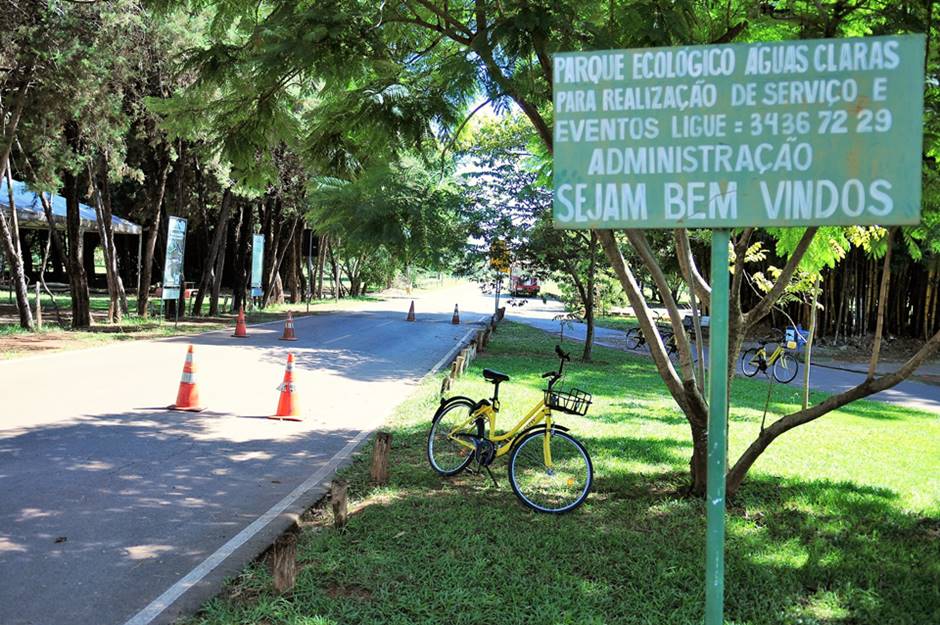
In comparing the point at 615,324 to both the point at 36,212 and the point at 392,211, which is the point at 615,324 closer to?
the point at 36,212

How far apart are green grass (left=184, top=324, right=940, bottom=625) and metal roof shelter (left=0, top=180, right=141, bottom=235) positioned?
65.9ft

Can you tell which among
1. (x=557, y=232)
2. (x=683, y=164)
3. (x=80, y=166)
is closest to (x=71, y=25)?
(x=80, y=166)

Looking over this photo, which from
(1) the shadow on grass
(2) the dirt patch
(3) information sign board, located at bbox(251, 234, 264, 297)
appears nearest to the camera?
(1) the shadow on grass

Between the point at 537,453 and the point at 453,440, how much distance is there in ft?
3.10

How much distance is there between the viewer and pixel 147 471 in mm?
6758

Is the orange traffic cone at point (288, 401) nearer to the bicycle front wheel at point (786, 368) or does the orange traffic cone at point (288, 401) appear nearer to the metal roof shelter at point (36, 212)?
the bicycle front wheel at point (786, 368)

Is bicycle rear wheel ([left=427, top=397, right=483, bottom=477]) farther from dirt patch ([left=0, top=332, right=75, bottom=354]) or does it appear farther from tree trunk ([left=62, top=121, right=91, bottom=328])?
tree trunk ([left=62, top=121, right=91, bottom=328])

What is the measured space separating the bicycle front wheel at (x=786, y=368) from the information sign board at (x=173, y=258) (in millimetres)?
16353

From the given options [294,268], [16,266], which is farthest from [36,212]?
[294,268]

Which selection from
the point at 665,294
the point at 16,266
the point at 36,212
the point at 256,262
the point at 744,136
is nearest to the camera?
the point at 744,136

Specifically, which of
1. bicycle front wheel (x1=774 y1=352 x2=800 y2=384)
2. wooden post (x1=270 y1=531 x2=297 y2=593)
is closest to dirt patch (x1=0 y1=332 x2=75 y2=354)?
wooden post (x1=270 y1=531 x2=297 y2=593)

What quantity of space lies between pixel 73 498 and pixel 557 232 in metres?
14.0

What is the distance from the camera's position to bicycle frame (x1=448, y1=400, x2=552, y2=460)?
6.22 meters

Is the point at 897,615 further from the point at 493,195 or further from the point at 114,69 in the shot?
the point at 114,69
